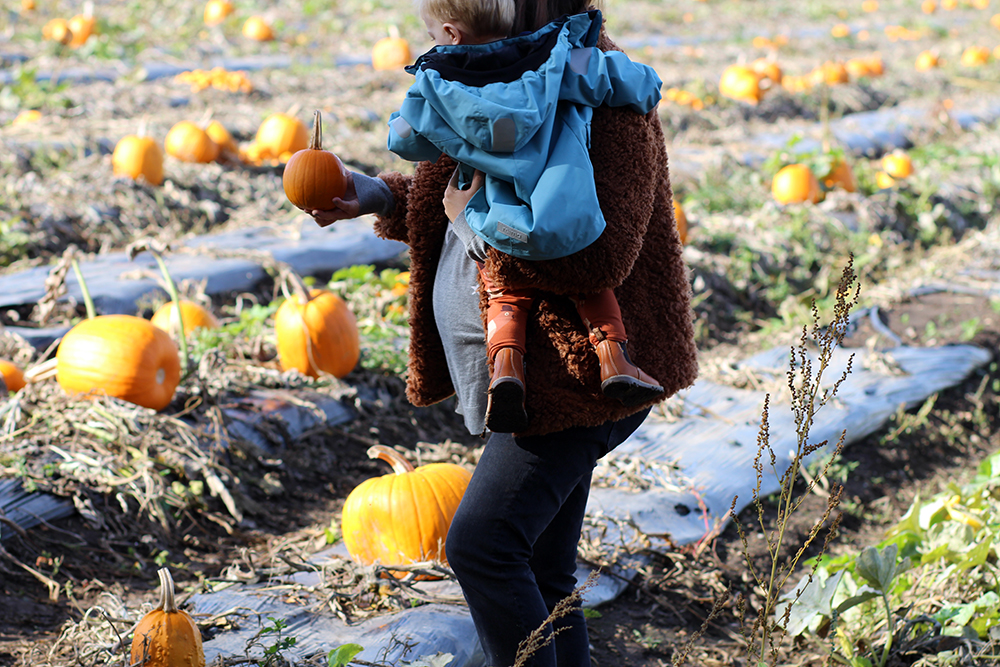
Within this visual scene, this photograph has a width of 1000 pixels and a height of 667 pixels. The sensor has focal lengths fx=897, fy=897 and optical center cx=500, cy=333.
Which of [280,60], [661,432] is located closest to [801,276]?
[661,432]

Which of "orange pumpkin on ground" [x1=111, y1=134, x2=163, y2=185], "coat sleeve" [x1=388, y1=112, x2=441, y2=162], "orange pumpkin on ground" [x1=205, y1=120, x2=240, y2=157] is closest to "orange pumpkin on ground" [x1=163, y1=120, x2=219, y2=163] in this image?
"orange pumpkin on ground" [x1=205, y1=120, x2=240, y2=157]

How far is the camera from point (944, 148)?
8.49 meters

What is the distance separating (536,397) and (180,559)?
6.44 ft

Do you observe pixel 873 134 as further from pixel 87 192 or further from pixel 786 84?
pixel 87 192

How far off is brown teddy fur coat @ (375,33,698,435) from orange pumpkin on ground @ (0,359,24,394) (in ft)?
8.29

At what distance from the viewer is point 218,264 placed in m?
4.99

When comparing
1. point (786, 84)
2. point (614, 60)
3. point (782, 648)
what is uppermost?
point (614, 60)

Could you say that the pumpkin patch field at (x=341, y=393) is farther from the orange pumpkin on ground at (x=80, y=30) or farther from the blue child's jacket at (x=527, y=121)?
the orange pumpkin on ground at (x=80, y=30)

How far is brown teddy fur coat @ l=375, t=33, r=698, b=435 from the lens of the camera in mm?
1600

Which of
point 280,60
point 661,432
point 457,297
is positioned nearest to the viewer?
point 457,297

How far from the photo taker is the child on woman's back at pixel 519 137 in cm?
148

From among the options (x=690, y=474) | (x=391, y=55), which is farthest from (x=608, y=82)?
(x=391, y=55)

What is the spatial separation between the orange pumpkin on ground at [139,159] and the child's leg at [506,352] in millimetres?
4912

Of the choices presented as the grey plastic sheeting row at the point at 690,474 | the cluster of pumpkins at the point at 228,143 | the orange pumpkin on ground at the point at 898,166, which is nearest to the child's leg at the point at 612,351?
the grey plastic sheeting row at the point at 690,474
